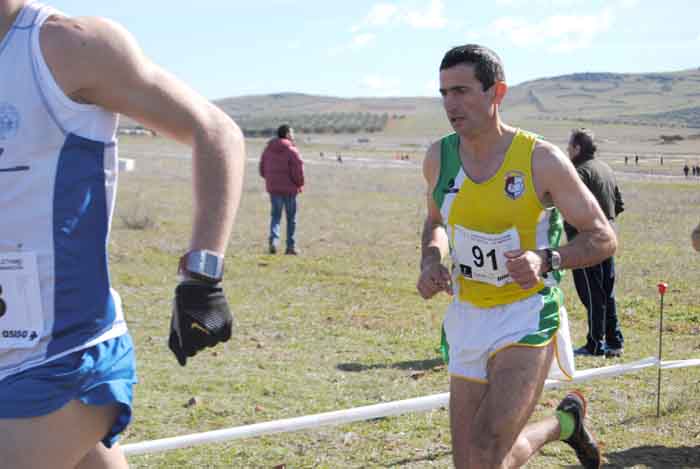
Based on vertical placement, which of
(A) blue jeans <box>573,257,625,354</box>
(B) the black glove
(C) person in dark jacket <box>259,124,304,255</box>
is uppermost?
(B) the black glove

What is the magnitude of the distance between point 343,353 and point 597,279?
2487 millimetres

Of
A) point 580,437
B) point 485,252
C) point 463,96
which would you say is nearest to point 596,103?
point 580,437

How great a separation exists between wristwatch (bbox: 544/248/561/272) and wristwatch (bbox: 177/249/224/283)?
2.01 metres

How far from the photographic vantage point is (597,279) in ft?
27.7

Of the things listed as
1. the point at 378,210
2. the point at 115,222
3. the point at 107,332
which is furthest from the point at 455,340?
the point at 378,210

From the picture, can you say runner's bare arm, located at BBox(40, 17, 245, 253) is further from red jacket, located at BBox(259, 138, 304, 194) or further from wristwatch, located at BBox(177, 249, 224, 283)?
red jacket, located at BBox(259, 138, 304, 194)

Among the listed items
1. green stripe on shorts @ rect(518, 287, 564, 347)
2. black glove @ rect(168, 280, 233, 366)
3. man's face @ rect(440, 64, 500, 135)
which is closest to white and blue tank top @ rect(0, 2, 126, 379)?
black glove @ rect(168, 280, 233, 366)

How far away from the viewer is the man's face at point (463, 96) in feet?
13.5

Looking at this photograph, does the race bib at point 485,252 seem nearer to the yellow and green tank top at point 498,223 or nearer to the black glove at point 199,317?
the yellow and green tank top at point 498,223

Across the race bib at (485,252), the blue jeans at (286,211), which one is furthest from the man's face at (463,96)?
the blue jeans at (286,211)

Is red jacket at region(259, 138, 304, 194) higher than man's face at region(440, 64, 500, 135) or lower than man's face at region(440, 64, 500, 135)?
lower

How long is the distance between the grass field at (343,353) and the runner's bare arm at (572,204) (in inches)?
78.0

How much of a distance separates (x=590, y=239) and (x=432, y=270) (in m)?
0.73

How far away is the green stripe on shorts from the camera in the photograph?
158 inches
